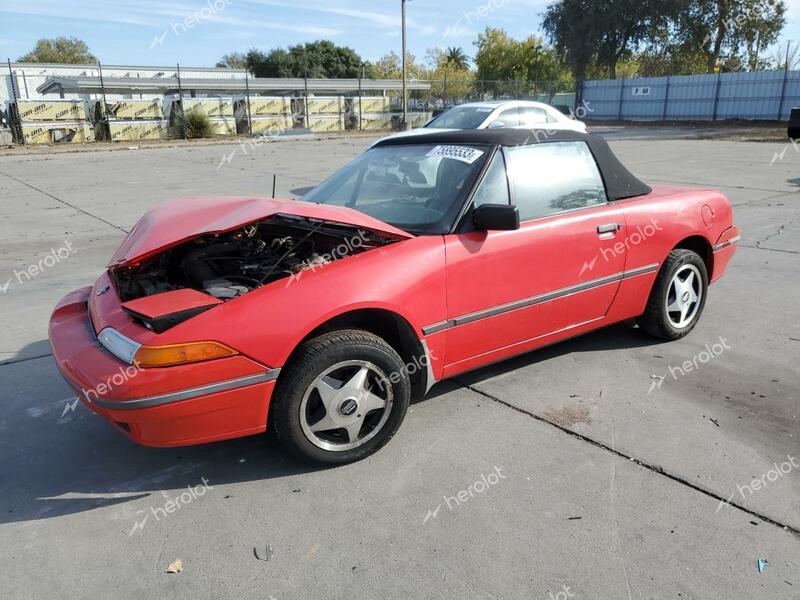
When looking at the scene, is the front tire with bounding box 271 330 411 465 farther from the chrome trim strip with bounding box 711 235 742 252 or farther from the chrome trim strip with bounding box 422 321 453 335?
the chrome trim strip with bounding box 711 235 742 252

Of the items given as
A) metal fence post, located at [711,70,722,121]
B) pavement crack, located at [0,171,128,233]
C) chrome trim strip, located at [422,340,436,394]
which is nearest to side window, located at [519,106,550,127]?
pavement crack, located at [0,171,128,233]

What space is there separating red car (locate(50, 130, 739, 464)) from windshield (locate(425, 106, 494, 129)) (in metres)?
7.19

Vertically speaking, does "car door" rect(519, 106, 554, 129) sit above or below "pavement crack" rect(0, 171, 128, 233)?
above

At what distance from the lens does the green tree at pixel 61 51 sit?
76.8m

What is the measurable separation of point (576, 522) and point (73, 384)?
2.25m

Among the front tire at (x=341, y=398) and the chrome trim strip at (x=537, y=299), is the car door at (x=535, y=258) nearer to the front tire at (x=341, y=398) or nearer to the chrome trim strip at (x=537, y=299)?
the chrome trim strip at (x=537, y=299)

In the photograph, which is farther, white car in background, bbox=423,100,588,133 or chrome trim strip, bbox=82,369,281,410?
white car in background, bbox=423,100,588,133

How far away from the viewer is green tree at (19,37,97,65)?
76.8 metres

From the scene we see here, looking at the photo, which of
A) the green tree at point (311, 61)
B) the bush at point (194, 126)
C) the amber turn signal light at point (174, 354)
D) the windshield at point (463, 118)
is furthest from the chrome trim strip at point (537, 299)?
the green tree at point (311, 61)

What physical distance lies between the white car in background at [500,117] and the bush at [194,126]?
19.6m

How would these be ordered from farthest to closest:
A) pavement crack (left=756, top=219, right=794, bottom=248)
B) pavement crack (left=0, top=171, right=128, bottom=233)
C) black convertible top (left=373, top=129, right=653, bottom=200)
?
pavement crack (left=0, top=171, right=128, bottom=233), pavement crack (left=756, top=219, right=794, bottom=248), black convertible top (left=373, top=129, right=653, bottom=200)

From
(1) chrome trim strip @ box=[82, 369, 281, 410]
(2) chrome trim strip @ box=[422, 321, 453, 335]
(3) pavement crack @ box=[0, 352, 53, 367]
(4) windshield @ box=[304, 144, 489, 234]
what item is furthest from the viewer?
(3) pavement crack @ box=[0, 352, 53, 367]

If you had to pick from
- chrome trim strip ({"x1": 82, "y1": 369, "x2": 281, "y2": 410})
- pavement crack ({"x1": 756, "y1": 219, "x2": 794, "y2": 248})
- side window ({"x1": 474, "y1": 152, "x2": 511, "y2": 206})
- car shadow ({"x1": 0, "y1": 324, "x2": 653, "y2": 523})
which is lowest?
car shadow ({"x1": 0, "y1": 324, "x2": 653, "y2": 523})

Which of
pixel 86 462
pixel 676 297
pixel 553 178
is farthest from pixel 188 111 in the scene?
pixel 86 462
